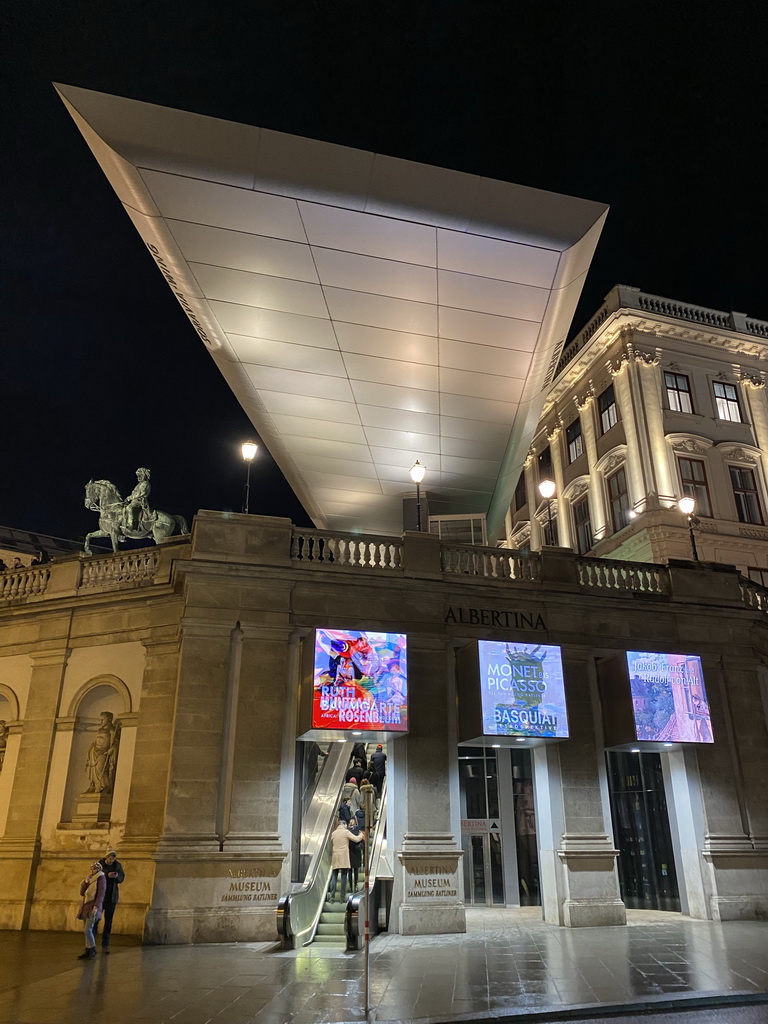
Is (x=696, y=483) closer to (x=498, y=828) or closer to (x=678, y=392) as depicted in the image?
(x=678, y=392)

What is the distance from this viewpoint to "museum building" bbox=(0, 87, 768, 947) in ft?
51.4

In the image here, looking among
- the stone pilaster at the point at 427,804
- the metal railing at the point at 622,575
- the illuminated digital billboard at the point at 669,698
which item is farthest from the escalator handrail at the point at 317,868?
the metal railing at the point at 622,575

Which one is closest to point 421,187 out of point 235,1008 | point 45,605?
point 45,605

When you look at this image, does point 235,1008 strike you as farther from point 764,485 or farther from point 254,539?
point 764,485

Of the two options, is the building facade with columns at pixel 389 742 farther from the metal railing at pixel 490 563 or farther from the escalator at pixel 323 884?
the escalator at pixel 323 884

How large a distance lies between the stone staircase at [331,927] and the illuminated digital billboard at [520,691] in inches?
185

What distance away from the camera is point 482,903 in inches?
798

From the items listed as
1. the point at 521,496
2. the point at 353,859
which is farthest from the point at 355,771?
the point at 521,496

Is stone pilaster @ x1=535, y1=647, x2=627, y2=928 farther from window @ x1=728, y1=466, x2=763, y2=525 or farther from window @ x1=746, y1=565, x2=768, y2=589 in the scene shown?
window @ x1=728, y1=466, x2=763, y2=525

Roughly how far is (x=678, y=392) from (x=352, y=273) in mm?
24058

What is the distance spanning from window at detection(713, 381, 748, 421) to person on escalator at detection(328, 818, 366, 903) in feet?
97.7

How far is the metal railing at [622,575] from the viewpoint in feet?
65.4

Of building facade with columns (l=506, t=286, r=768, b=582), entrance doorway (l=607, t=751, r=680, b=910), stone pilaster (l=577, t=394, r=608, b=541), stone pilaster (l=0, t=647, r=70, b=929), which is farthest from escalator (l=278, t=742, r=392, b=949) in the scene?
stone pilaster (l=577, t=394, r=608, b=541)

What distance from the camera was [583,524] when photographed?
39562 mm
